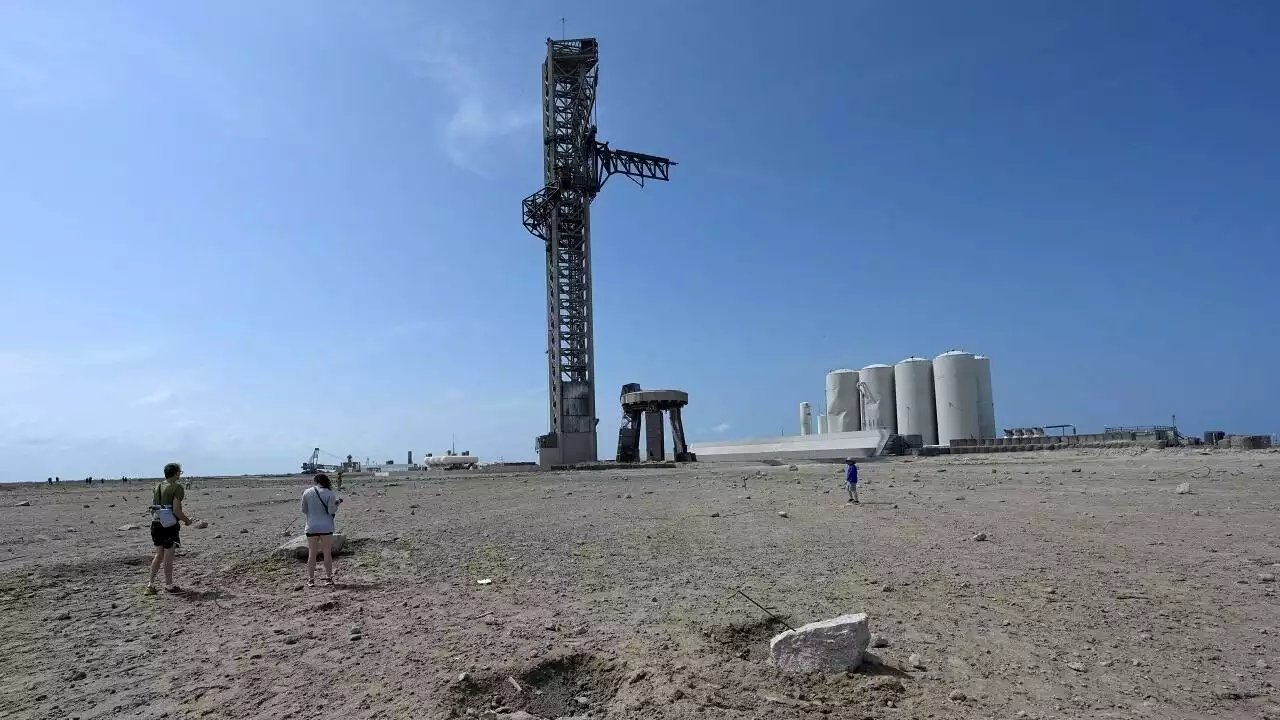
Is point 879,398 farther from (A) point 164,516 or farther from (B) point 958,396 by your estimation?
(A) point 164,516

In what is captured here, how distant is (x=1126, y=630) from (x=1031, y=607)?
0.92 m

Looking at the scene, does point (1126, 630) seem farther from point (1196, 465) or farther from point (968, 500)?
point (1196, 465)

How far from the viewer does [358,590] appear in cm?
919

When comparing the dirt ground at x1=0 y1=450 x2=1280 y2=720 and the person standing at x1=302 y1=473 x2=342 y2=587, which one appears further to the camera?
the person standing at x1=302 y1=473 x2=342 y2=587

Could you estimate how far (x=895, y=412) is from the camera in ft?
249

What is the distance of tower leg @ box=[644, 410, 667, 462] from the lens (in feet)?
211

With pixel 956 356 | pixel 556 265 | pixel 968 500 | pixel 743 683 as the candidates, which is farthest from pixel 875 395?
pixel 743 683

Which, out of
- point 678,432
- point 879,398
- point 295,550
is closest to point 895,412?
point 879,398

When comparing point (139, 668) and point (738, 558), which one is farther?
point (738, 558)

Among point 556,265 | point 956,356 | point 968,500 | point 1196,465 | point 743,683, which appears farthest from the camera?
point 956,356

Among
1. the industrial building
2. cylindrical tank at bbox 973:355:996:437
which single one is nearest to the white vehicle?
the industrial building

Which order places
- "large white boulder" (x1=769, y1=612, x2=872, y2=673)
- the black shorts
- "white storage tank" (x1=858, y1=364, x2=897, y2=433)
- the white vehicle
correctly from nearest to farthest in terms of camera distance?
"large white boulder" (x1=769, y1=612, x2=872, y2=673)
the black shorts
"white storage tank" (x1=858, y1=364, x2=897, y2=433)
the white vehicle

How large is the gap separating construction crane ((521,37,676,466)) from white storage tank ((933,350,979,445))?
3434 cm

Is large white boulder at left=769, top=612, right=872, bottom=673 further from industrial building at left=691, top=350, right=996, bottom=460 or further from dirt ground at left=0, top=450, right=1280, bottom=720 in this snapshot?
industrial building at left=691, top=350, right=996, bottom=460
